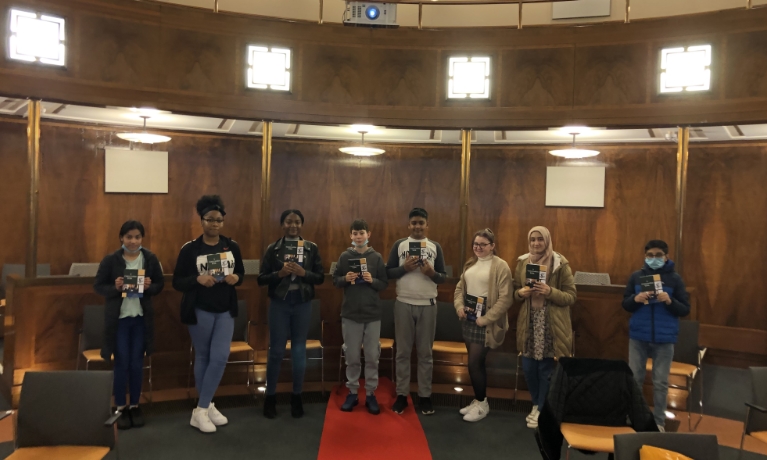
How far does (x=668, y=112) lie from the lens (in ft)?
15.6

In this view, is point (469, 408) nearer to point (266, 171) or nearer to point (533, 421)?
point (533, 421)

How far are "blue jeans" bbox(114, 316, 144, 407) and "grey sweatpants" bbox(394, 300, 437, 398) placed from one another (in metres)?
2.03

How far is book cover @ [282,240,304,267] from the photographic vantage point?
13.3ft

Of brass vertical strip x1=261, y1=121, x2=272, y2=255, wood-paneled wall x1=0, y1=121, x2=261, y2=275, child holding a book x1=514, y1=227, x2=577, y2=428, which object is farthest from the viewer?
wood-paneled wall x1=0, y1=121, x2=261, y2=275

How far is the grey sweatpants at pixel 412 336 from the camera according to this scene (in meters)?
4.29

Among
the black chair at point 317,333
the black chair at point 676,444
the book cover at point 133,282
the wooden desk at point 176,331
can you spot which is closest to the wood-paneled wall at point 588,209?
the wooden desk at point 176,331

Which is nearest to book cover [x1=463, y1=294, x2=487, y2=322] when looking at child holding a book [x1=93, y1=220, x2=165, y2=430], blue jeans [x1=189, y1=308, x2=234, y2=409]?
blue jeans [x1=189, y1=308, x2=234, y2=409]

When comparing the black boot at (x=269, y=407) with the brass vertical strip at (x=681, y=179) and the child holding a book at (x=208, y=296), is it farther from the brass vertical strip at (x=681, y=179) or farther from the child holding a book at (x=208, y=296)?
the brass vertical strip at (x=681, y=179)

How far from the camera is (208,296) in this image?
387cm

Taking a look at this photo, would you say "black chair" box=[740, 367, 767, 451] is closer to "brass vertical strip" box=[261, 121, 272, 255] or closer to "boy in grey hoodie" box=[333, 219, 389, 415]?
"boy in grey hoodie" box=[333, 219, 389, 415]

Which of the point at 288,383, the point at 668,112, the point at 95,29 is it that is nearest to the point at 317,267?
the point at 288,383

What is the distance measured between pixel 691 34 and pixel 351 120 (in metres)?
3.21

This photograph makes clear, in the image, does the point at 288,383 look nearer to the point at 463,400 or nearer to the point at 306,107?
the point at 463,400

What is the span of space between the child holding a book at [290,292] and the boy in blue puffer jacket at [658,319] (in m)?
2.51
